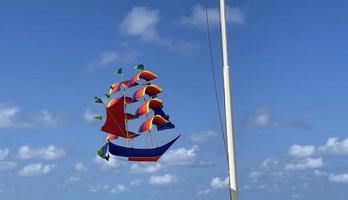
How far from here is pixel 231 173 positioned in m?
16.0

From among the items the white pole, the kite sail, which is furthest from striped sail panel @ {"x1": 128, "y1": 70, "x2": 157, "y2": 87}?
the white pole

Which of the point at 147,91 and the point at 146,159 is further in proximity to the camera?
the point at 147,91

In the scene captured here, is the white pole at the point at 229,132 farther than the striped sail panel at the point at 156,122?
No

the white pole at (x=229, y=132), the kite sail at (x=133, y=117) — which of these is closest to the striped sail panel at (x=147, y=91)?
the kite sail at (x=133, y=117)

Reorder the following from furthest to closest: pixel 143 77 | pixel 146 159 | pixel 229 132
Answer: pixel 143 77 → pixel 146 159 → pixel 229 132

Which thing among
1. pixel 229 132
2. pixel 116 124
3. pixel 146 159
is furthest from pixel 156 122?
pixel 229 132

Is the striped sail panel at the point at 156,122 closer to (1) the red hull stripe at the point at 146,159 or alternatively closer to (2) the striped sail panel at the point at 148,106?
(2) the striped sail panel at the point at 148,106

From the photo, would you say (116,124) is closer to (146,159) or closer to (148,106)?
(148,106)

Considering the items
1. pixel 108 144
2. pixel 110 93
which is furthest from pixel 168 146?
pixel 110 93

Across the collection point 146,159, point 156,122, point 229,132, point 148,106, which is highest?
point 148,106

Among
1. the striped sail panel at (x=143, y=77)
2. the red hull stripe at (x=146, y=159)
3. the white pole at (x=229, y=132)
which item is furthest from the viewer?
the striped sail panel at (x=143, y=77)

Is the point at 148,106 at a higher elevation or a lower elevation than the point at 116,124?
higher

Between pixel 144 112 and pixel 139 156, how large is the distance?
16.2ft

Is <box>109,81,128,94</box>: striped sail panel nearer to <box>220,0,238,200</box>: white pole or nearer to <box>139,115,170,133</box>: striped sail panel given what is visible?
<box>139,115,170,133</box>: striped sail panel
